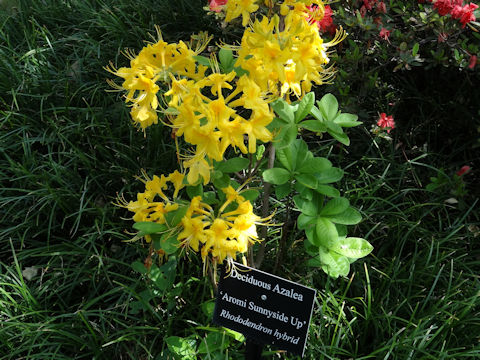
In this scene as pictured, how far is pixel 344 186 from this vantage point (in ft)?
7.57

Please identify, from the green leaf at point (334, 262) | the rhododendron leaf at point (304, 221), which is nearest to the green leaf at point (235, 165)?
the rhododendron leaf at point (304, 221)

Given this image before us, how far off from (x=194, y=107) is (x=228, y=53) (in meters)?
0.32

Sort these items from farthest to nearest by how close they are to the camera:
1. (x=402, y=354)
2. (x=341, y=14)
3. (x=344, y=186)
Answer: (x=344, y=186), (x=341, y=14), (x=402, y=354)

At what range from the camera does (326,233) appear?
137 centimetres

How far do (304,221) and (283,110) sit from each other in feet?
1.02

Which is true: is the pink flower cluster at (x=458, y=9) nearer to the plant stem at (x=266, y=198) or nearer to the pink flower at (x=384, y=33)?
the pink flower at (x=384, y=33)

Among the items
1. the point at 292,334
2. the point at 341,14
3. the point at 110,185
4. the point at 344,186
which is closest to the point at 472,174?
the point at 344,186

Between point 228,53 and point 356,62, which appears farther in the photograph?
point 356,62

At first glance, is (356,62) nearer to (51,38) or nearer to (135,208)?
(135,208)

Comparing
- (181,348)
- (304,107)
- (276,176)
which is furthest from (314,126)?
(181,348)

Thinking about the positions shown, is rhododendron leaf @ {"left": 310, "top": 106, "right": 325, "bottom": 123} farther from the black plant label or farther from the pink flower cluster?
the pink flower cluster

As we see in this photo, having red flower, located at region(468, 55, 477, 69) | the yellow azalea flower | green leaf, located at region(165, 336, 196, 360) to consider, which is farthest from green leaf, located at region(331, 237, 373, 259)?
red flower, located at region(468, 55, 477, 69)

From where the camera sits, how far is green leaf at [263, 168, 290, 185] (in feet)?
4.37

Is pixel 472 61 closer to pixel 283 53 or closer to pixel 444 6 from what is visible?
pixel 444 6
